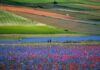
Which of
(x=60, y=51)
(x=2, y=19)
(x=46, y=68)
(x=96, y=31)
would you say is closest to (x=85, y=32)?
(x=96, y=31)

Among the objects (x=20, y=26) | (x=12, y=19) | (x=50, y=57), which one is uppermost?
(x=12, y=19)

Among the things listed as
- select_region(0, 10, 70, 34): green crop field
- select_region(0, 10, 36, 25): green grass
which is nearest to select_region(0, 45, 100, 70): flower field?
select_region(0, 10, 70, 34): green crop field

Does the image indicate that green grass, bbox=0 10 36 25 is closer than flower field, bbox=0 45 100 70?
No

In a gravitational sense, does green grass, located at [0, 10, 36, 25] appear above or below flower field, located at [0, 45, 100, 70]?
above

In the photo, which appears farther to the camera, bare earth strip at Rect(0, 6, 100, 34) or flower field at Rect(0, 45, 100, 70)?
bare earth strip at Rect(0, 6, 100, 34)

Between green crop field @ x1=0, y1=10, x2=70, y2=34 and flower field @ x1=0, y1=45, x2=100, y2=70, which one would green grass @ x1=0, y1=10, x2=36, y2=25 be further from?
flower field @ x1=0, y1=45, x2=100, y2=70

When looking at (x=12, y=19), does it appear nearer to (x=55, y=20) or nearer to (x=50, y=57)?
(x=55, y=20)

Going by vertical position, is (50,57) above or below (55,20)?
below

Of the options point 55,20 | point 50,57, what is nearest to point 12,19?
point 55,20

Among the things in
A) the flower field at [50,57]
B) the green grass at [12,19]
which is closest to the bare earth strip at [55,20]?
the green grass at [12,19]

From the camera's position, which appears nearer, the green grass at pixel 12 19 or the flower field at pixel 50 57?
the flower field at pixel 50 57

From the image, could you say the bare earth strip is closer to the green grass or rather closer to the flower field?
the green grass

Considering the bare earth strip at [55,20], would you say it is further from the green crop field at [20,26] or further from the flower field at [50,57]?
the flower field at [50,57]
